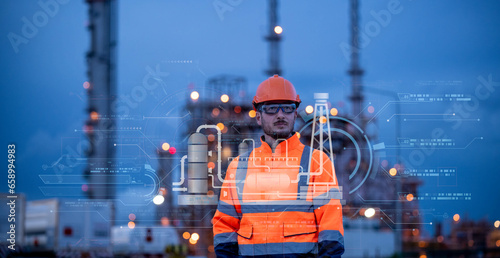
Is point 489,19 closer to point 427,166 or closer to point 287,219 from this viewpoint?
point 427,166

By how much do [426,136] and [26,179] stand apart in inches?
124

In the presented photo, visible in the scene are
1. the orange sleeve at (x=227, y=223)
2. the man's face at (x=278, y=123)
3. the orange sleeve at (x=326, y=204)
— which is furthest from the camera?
the man's face at (x=278, y=123)

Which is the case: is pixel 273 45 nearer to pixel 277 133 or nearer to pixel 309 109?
pixel 309 109

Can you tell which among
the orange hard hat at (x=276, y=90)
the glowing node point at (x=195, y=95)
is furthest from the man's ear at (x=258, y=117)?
the glowing node point at (x=195, y=95)

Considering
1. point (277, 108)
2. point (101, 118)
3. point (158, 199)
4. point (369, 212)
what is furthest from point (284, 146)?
point (101, 118)

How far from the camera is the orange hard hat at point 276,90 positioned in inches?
170

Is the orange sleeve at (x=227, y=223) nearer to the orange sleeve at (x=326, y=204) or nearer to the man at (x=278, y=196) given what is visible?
the man at (x=278, y=196)

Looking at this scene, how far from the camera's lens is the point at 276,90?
4332 mm

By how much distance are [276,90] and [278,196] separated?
82 centimetres

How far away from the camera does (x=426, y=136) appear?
4355mm

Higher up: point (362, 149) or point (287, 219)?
point (362, 149)

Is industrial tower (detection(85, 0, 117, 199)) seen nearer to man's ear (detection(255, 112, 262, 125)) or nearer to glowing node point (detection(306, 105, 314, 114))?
man's ear (detection(255, 112, 262, 125))

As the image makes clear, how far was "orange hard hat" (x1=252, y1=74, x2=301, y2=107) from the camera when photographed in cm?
433

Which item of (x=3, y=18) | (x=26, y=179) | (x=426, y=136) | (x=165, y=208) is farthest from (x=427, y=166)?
(x=3, y=18)
